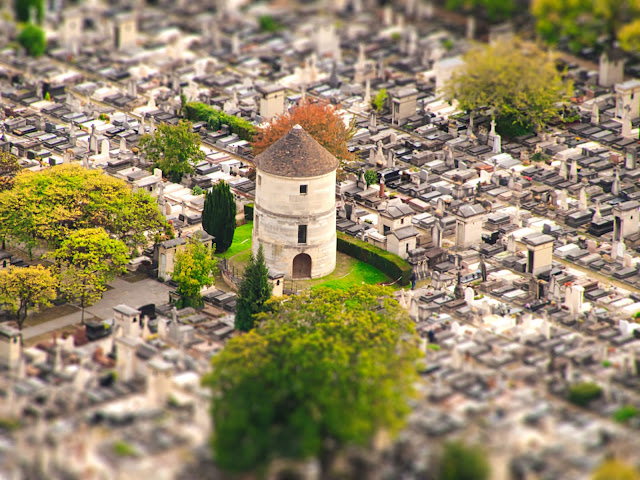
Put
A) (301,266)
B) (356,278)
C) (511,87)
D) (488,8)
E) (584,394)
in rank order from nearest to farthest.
A: (584,394) < (301,266) < (356,278) < (511,87) < (488,8)

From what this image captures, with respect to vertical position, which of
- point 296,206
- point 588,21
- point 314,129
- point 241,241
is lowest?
point 241,241

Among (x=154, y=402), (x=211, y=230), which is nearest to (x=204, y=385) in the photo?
(x=154, y=402)

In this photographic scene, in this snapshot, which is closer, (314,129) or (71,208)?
(71,208)

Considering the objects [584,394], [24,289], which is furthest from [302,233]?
[584,394]

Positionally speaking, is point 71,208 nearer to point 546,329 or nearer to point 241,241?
point 241,241

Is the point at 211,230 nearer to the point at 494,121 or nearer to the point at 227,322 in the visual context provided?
the point at 227,322

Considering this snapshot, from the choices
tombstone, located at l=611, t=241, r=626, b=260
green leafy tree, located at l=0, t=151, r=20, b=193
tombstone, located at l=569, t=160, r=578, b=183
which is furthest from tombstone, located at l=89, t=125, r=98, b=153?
tombstone, located at l=611, t=241, r=626, b=260
